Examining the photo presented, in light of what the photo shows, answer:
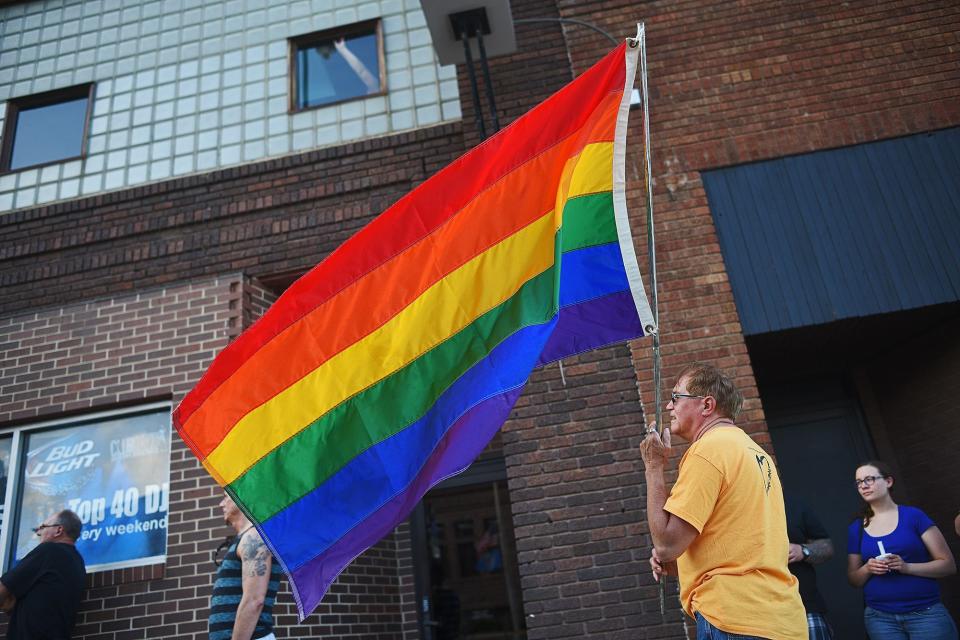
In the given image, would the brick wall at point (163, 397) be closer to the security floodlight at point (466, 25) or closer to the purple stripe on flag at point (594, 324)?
the security floodlight at point (466, 25)

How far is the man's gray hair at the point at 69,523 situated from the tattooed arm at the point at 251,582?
2.05 metres

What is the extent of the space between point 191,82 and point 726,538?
738 centimetres

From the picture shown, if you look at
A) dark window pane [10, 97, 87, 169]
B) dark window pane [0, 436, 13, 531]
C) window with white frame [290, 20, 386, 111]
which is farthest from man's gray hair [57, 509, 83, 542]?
window with white frame [290, 20, 386, 111]

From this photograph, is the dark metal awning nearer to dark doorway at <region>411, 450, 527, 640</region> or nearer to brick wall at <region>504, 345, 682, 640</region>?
brick wall at <region>504, 345, 682, 640</region>

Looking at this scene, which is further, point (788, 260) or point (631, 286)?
point (788, 260)

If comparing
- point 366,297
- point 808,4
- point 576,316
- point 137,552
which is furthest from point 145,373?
point 808,4

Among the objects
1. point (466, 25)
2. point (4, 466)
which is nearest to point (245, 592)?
point (4, 466)

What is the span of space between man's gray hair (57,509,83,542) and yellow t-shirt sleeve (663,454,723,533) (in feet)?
16.3

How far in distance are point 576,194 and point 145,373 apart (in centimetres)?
→ 494

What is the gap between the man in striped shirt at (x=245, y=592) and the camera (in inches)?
175

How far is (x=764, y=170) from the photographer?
657 cm

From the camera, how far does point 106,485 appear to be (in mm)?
6801

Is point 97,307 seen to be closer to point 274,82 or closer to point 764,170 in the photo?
point 274,82

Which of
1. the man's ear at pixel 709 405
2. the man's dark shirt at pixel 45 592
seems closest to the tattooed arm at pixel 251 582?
the man's dark shirt at pixel 45 592
